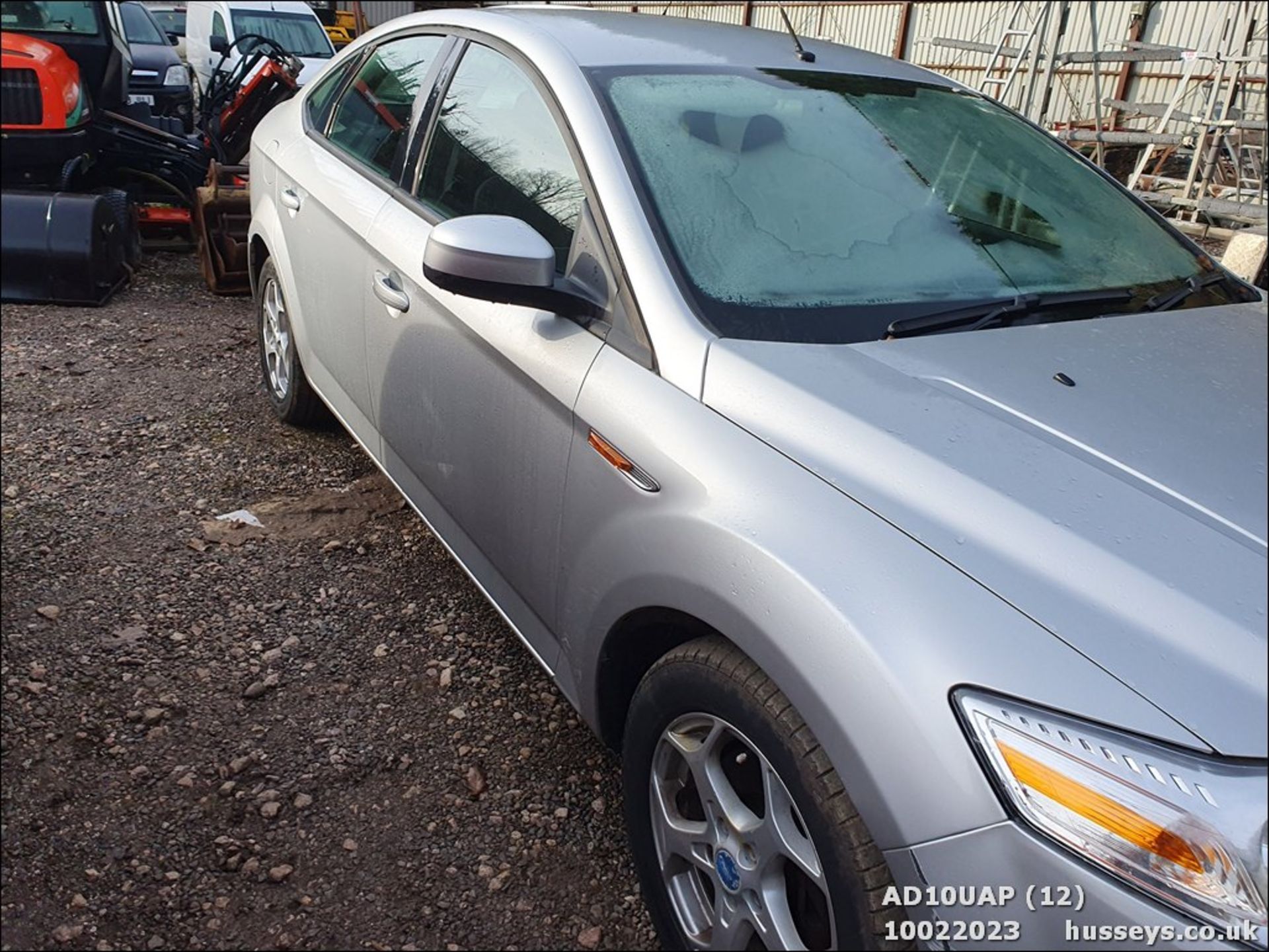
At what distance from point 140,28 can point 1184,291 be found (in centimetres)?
1454

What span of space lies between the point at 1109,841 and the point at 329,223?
293 cm

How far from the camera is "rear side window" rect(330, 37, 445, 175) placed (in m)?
3.31

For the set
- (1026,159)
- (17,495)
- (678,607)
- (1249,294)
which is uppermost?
(1026,159)

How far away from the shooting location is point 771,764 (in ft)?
5.57

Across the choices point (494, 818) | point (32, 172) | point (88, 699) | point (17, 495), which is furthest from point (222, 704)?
point (32, 172)

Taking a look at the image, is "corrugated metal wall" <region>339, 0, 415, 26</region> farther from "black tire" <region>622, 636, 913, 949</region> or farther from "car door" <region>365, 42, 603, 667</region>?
"black tire" <region>622, 636, 913, 949</region>

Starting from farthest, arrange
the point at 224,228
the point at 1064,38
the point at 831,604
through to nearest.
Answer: the point at 1064,38, the point at 224,228, the point at 831,604

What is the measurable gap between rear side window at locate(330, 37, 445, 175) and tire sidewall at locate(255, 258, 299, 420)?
68 cm

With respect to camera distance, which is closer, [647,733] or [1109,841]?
[1109,841]

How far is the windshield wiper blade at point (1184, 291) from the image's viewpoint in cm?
229

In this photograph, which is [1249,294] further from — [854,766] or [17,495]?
[17,495]

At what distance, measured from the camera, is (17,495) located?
3.99m

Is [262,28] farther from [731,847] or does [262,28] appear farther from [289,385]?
[731,847]

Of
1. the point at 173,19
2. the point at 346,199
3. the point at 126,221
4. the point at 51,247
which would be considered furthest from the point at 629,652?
the point at 173,19
